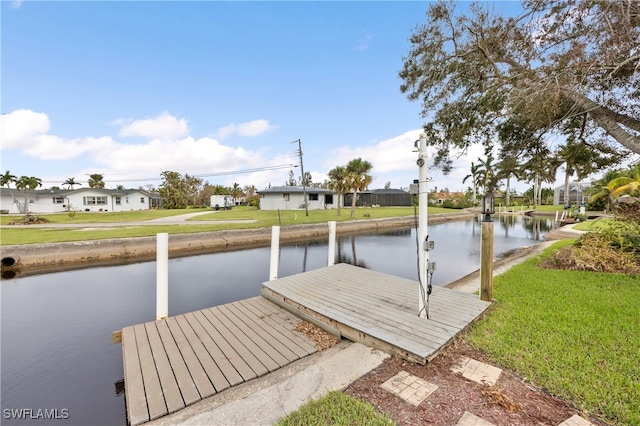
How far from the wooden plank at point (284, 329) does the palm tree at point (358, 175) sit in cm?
1754

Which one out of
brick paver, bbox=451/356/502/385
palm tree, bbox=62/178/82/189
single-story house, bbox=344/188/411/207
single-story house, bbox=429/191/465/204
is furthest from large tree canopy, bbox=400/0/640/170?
palm tree, bbox=62/178/82/189

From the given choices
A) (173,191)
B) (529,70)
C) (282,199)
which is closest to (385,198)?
(282,199)

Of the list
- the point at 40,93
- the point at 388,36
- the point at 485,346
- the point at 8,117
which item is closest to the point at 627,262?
the point at 485,346

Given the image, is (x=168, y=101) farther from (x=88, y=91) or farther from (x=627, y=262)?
(x=627, y=262)

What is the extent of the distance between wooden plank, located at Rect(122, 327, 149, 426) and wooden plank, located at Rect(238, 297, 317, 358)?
1.39 metres

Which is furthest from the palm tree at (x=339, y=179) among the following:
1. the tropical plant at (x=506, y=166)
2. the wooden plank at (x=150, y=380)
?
the wooden plank at (x=150, y=380)

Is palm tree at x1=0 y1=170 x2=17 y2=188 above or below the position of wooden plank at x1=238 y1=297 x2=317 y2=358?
above

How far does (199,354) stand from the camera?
2830mm

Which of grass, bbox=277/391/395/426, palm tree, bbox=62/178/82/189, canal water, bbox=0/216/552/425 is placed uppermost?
palm tree, bbox=62/178/82/189

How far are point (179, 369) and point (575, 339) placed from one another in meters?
3.95

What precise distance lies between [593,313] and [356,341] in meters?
3.04

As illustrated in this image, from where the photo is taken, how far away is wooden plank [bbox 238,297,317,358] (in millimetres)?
2989

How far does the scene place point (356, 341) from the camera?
119 inches

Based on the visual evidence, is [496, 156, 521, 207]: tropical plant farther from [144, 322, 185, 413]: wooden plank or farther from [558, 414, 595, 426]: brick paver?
[144, 322, 185, 413]: wooden plank
